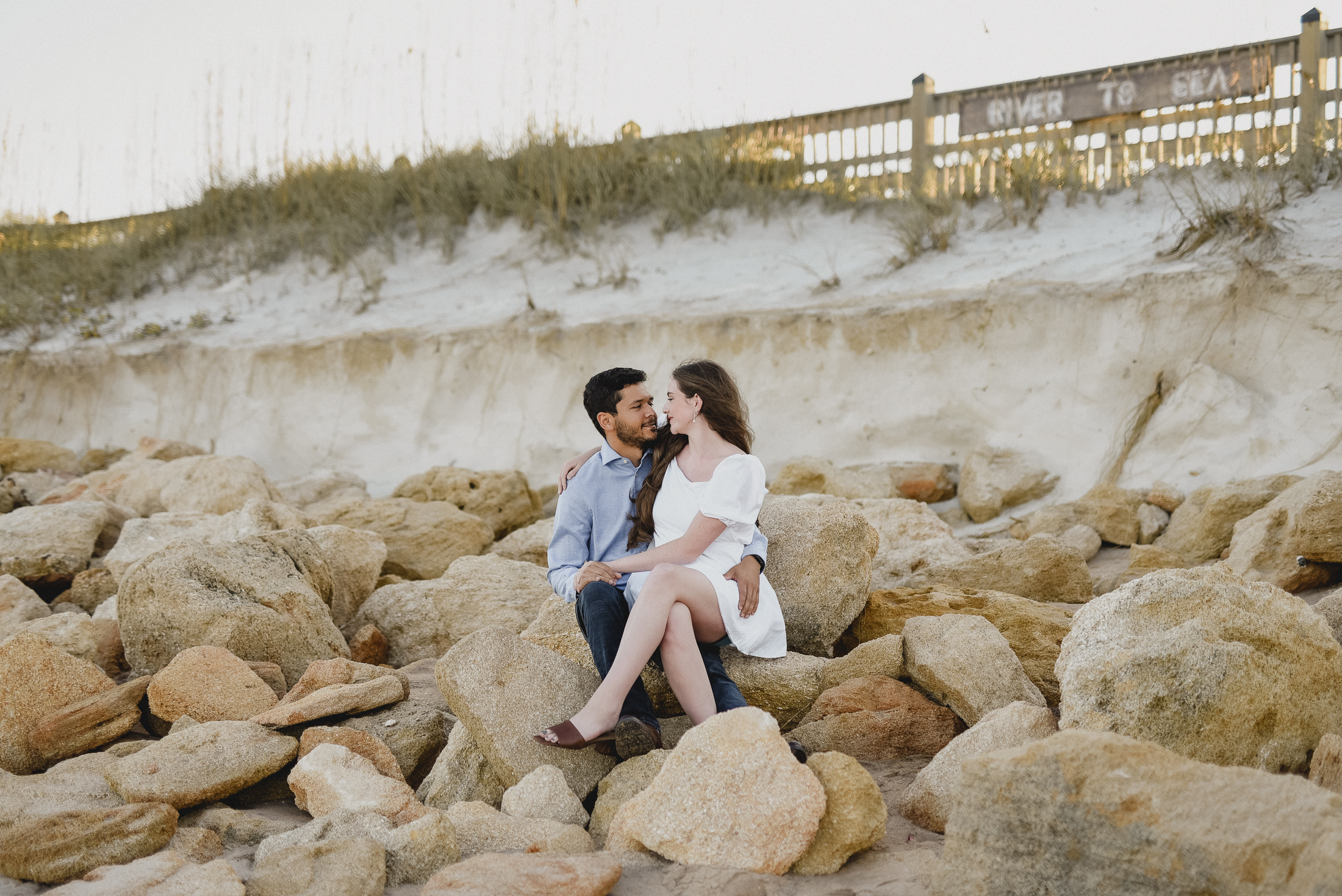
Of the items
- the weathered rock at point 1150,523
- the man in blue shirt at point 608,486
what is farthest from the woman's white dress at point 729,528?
the weathered rock at point 1150,523

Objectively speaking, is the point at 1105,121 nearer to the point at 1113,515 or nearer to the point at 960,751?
the point at 1113,515

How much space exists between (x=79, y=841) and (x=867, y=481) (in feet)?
16.9

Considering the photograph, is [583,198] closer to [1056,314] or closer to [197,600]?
[1056,314]

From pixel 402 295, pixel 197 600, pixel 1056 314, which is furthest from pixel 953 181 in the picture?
pixel 197 600

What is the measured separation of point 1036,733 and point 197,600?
3105mm

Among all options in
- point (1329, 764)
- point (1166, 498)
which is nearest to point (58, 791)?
point (1329, 764)

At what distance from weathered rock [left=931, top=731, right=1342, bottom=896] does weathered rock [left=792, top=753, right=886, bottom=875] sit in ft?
1.06

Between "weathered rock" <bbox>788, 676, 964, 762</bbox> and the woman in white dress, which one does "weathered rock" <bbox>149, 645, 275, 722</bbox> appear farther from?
"weathered rock" <bbox>788, 676, 964, 762</bbox>

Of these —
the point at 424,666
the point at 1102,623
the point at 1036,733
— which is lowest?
the point at 424,666

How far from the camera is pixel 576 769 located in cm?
294

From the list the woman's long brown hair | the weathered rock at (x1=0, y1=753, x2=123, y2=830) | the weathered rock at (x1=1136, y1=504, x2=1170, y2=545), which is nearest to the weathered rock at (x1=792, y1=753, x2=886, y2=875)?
the woman's long brown hair

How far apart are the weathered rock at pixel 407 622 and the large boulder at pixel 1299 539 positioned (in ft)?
11.4

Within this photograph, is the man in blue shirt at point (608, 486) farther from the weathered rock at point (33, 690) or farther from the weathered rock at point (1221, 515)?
the weathered rock at point (1221, 515)

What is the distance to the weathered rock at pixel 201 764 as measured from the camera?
2.84 m
